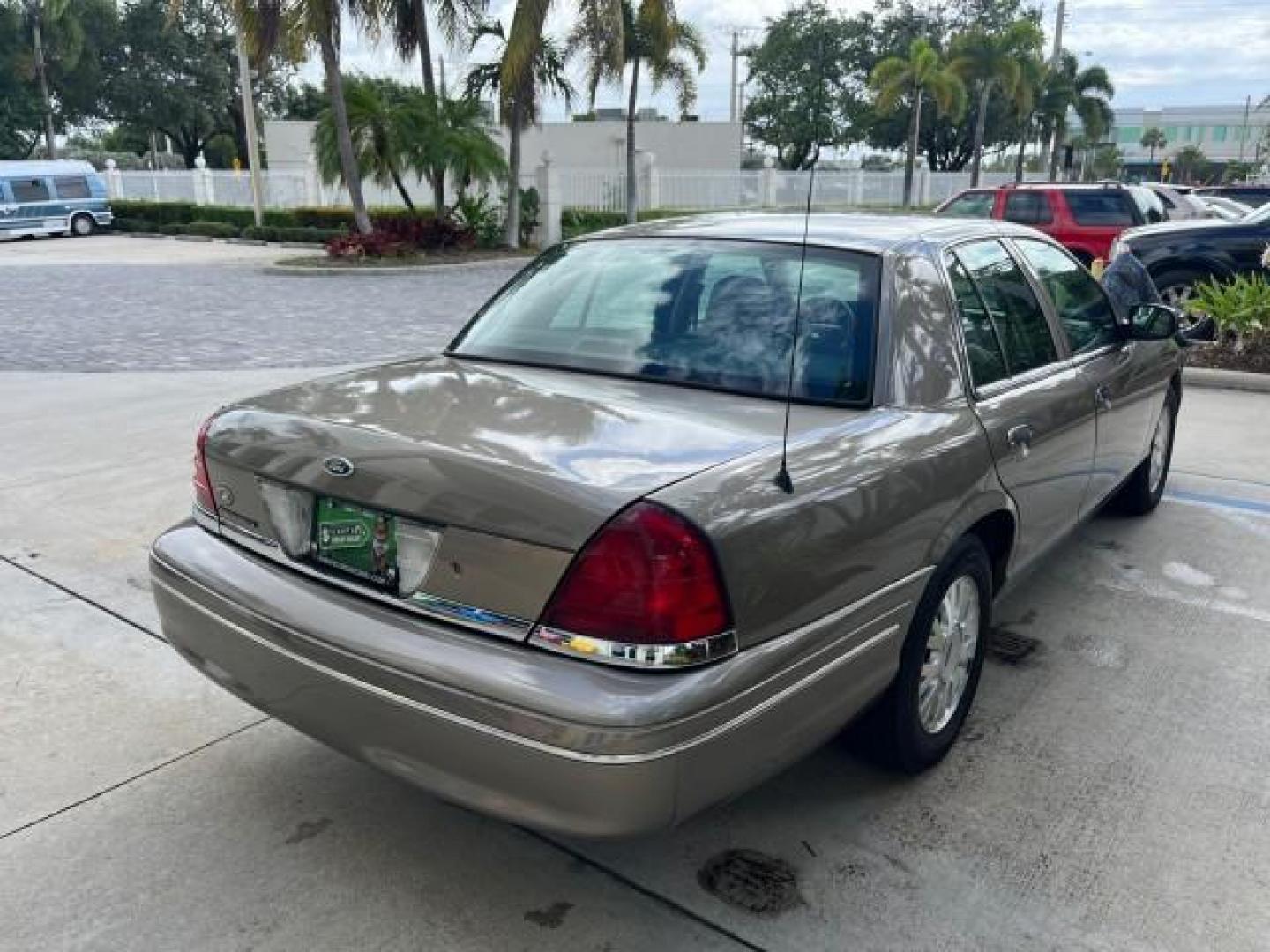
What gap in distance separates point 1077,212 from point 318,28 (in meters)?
13.2

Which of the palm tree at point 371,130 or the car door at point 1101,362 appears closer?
the car door at point 1101,362

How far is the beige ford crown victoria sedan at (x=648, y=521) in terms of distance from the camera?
218cm

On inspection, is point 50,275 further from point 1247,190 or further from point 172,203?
point 1247,190

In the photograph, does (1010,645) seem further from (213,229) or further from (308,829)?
(213,229)

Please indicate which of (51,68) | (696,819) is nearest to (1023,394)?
(696,819)

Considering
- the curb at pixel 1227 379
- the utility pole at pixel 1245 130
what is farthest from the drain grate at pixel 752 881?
the utility pole at pixel 1245 130

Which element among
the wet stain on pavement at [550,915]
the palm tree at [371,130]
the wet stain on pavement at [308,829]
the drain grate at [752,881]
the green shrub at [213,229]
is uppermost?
the palm tree at [371,130]

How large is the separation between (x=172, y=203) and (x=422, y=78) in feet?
45.9

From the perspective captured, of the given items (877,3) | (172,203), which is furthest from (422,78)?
(877,3)

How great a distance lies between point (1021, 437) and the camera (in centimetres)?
338

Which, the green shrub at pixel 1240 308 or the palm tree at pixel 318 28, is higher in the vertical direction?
the palm tree at pixel 318 28

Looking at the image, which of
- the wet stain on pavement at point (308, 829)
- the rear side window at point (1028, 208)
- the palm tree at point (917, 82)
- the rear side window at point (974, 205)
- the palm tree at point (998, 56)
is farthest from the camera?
the palm tree at point (998, 56)

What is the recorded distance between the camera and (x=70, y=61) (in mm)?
42250

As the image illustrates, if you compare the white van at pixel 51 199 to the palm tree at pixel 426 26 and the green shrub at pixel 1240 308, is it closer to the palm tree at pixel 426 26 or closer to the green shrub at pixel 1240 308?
the palm tree at pixel 426 26
